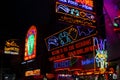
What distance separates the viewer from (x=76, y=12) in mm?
10148

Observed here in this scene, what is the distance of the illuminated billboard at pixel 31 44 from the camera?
22.0m

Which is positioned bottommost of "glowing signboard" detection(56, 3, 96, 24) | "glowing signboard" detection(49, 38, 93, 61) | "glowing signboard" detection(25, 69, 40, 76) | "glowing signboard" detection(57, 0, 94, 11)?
"glowing signboard" detection(25, 69, 40, 76)

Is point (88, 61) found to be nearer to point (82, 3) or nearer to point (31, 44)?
point (82, 3)

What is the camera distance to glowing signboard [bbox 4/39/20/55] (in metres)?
24.5

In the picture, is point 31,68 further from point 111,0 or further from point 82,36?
point 111,0

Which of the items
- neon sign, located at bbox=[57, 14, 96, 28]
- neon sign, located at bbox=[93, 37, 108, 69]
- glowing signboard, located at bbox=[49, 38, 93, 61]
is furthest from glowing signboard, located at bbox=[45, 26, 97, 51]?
neon sign, located at bbox=[57, 14, 96, 28]

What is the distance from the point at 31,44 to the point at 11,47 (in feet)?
10.4

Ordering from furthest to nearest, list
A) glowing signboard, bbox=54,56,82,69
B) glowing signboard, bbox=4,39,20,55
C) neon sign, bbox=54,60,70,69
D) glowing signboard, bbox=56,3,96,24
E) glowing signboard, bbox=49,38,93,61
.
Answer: glowing signboard, bbox=4,39,20,55 → neon sign, bbox=54,60,70,69 → glowing signboard, bbox=49,38,93,61 → glowing signboard, bbox=54,56,82,69 → glowing signboard, bbox=56,3,96,24

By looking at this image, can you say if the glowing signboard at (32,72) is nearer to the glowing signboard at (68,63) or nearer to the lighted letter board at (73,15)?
the glowing signboard at (68,63)

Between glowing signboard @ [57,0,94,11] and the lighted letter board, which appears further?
glowing signboard @ [57,0,94,11]

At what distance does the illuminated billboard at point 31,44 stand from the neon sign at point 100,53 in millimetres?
8534

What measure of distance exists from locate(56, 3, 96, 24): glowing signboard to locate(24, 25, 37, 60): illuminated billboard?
1169 centimetres

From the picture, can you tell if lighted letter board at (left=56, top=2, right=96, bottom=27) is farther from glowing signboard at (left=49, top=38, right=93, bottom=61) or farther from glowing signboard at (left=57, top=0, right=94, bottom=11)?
glowing signboard at (left=49, top=38, right=93, bottom=61)

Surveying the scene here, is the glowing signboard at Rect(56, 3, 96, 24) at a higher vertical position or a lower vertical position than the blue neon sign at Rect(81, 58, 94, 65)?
higher
